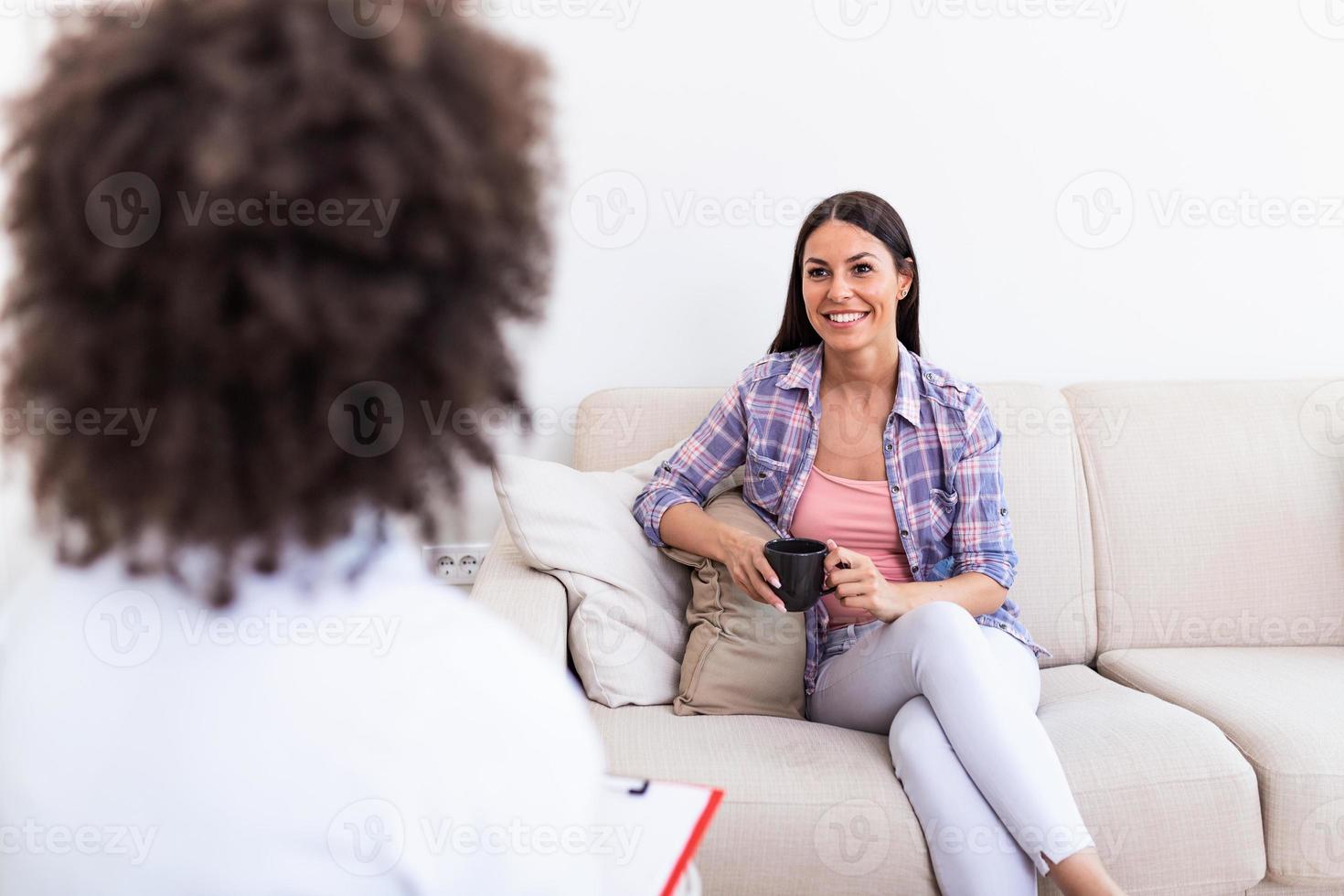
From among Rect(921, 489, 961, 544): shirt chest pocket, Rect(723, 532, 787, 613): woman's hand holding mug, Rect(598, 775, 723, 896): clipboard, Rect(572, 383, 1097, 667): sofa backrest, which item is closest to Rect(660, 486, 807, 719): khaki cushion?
Rect(723, 532, 787, 613): woman's hand holding mug

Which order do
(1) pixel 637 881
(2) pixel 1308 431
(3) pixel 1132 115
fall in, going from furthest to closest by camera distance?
1. (3) pixel 1132 115
2. (2) pixel 1308 431
3. (1) pixel 637 881

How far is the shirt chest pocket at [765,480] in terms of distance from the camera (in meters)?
1.83

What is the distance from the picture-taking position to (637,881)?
2.28 ft

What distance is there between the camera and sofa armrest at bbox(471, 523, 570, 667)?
1.49 meters

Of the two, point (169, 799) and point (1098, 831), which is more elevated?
point (169, 799)

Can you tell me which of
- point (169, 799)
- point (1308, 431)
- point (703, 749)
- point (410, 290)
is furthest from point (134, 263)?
point (1308, 431)

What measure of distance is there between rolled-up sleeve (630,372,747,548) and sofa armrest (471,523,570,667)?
0.80ft

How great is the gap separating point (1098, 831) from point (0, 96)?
150 cm

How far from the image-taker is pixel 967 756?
4.47 feet

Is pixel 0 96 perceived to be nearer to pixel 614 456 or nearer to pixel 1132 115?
pixel 614 456

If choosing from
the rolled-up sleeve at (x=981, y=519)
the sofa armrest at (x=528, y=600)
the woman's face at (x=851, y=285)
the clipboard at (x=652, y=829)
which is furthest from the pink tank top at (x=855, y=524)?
the clipboard at (x=652, y=829)

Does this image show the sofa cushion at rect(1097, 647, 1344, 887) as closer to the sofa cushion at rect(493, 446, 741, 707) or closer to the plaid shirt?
the plaid shirt

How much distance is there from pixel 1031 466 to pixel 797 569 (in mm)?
836

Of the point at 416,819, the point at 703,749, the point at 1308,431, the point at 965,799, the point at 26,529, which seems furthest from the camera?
the point at 1308,431
